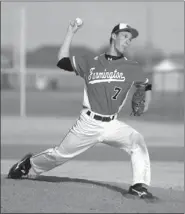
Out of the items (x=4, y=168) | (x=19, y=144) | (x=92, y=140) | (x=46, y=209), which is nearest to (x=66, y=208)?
(x=46, y=209)

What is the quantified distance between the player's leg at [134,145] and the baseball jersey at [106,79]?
0.19 meters

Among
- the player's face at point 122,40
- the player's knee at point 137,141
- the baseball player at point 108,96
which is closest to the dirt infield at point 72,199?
the baseball player at point 108,96

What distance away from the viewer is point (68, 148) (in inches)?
241

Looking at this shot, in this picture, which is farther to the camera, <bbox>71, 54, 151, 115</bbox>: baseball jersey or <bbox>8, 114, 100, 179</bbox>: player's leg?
<bbox>8, 114, 100, 179</bbox>: player's leg

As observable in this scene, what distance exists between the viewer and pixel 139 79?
19.2 ft

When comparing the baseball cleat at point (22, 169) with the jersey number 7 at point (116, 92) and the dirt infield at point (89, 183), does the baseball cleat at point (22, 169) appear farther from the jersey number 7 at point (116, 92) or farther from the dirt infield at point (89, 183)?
the jersey number 7 at point (116, 92)

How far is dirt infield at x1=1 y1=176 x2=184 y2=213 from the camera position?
17.5 ft

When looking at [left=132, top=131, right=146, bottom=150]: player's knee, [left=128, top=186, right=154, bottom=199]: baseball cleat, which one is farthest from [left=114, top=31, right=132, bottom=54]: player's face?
[left=128, top=186, right=154, bottom=199]: baseball cleat

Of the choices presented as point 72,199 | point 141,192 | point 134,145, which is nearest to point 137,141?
point 134,145

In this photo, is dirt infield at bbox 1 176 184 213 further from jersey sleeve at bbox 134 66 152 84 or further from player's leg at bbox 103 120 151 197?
jersey sleeve at bbox 134 66 152 84

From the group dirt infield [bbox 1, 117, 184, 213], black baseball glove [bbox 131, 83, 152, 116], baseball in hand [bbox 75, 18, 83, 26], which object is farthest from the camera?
black baseball glove [bbox 131, 83, 152, 116]

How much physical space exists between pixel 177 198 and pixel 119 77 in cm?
144

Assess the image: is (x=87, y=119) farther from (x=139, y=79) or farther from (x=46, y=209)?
(x=46, y=209)

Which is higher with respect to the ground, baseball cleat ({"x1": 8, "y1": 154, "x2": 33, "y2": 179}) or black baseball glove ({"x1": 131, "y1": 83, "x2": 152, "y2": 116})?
black baseball glove ({"x1": 131, "y1": 83, "x2": 152, "y2": 116})
